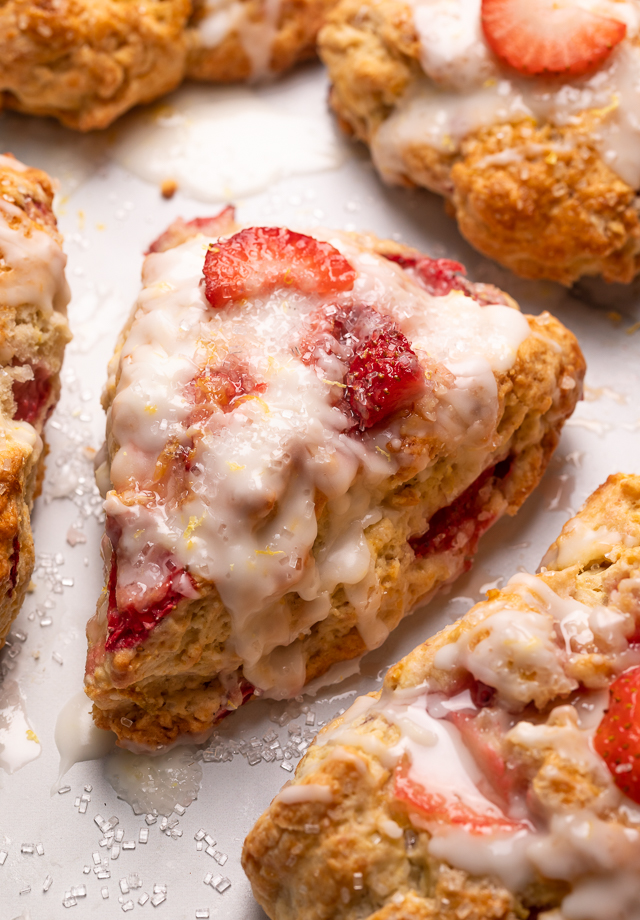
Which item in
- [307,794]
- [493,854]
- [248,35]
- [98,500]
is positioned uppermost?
[248,35]

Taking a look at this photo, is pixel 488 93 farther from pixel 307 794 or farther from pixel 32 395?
pixel 307 794

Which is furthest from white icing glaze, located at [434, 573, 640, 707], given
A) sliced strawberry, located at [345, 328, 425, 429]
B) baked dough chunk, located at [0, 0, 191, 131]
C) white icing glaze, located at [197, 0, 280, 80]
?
white icing glaze, located at [197, 0, 280, 80]

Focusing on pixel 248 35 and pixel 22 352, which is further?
pixel 248 35

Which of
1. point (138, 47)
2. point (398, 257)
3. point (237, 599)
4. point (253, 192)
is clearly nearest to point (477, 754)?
point (237, 599)

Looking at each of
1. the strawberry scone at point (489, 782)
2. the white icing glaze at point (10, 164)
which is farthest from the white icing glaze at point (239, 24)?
the strawberry scone at point (489, 782)

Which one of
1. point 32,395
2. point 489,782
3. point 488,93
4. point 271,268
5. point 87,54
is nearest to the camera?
point 489,782

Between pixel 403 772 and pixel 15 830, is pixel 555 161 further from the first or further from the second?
pixel 15 830

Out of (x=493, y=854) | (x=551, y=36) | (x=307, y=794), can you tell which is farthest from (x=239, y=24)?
(x=493, y=854)
